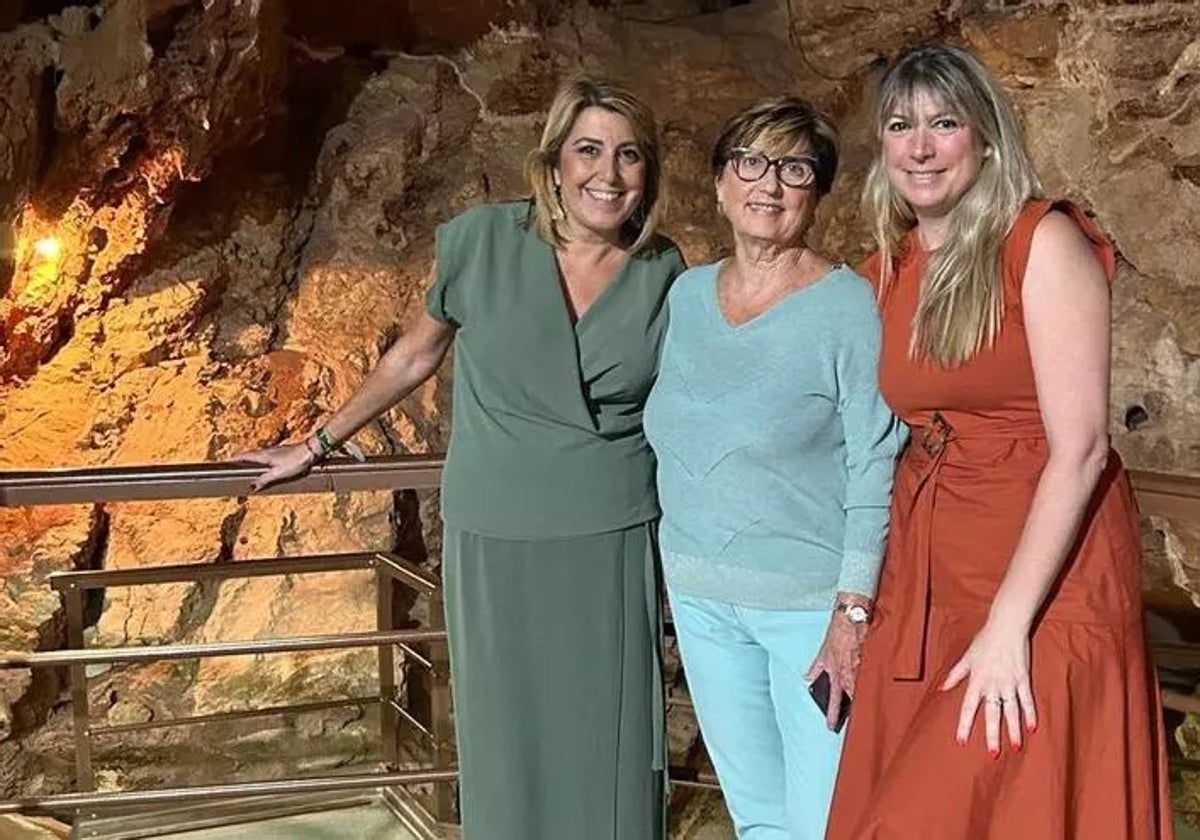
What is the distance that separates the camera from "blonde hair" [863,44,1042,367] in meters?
1.28

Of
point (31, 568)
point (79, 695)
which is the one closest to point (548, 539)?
point (79, 695)

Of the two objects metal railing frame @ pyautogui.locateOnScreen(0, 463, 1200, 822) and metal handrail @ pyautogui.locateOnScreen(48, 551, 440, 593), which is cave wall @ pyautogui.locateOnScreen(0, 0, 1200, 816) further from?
metal railing frame @ pyautogui.locateOnScreen(0, 463, 1200, 822)

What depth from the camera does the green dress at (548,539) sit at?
5.58ft

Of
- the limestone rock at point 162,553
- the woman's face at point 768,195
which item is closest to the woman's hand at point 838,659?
the woman's face at point 768,195

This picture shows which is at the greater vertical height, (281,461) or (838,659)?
(281,461)

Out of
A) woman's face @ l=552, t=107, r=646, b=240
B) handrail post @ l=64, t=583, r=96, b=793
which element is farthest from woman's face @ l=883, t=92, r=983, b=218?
handrail post @ l=64, t=583, r=96, b=793

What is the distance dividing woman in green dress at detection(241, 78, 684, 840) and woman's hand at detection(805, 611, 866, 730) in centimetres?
34

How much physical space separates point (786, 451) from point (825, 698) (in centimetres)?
28

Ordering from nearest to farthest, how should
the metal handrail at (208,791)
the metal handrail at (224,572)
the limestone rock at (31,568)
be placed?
1. the metal handrail at (208,791)
2. the metal handrail at (224,572)
3. the limestone rock at (31,568)

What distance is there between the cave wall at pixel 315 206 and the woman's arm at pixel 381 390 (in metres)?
2.76

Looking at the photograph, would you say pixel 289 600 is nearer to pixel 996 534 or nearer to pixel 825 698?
pixel 825 698

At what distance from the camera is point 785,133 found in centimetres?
147

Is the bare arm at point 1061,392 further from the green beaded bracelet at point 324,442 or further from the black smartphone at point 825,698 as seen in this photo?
the green beaded bracelet at point 324,442

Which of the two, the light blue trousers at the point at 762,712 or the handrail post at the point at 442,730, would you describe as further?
the handrail post at the point at 442,730
